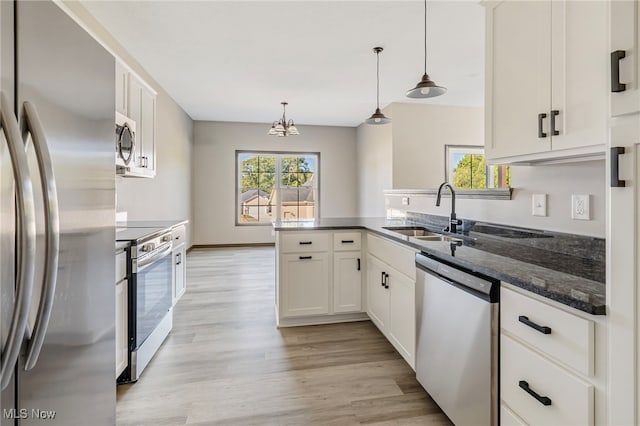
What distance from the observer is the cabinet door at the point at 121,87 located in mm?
2428

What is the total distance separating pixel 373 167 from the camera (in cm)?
637

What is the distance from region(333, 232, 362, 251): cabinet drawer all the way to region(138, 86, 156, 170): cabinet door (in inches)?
77.3

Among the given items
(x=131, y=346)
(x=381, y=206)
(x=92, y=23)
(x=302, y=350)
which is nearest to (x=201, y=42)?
(x=92, y=23)

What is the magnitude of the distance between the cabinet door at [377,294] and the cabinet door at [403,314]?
101 millimetres

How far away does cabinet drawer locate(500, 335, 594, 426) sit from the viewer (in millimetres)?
951

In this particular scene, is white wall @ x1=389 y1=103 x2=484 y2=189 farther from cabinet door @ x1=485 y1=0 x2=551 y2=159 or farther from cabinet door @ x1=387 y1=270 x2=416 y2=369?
cabinet door @ x1=485 y1=0 x2=551 y2=159

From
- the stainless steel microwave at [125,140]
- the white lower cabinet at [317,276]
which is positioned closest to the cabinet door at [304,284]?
the white lower cabinet at [317,276]

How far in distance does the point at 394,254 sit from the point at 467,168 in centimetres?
412

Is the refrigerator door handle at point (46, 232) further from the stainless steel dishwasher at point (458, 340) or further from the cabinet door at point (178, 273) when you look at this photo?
the cabinet door at point (178, 273)

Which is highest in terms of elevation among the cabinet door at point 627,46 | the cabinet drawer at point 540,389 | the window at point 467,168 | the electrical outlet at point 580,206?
the window at point 467,168

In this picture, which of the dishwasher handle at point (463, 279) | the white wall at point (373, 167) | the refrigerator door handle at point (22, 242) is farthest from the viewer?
the white wall at point (373, 167)

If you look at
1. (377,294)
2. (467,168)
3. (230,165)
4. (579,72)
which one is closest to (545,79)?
(579,72)

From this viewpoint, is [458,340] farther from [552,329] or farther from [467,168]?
[467,168]

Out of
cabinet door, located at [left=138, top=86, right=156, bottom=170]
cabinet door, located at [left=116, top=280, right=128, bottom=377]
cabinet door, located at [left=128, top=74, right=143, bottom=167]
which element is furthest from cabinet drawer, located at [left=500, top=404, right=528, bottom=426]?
cabinet door, located at [left=138, top=86, right=156, bottom=170]
